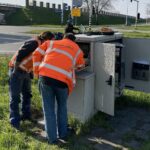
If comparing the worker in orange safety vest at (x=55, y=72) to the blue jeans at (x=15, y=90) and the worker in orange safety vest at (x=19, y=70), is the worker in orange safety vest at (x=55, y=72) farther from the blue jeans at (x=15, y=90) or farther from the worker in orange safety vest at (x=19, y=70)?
the blue jeans at (x=15, y=90)

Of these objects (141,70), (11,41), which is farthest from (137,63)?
(11,41)

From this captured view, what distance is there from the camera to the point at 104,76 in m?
5.99

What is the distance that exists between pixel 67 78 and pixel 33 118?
5.11 ft

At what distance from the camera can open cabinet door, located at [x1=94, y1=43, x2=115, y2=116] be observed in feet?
19.1

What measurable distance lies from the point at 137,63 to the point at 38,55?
7.69ft

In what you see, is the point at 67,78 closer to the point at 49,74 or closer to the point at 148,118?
the point at 49,74

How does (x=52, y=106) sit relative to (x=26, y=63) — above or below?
below

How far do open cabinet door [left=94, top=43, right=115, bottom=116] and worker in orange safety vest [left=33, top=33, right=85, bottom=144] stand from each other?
21.9 inches

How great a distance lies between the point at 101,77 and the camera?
604 centimetres

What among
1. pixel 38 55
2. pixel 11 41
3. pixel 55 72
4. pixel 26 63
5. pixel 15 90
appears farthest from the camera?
pixel 11 41

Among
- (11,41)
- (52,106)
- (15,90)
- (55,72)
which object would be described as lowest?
(11,41)

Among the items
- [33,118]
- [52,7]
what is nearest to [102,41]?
[33,118]

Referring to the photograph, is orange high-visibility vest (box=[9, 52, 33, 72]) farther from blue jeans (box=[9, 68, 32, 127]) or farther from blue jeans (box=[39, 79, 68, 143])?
blue jeans (box=[39, 79, 68, 143])

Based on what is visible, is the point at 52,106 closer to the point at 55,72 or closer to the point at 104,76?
the point at 55,72
